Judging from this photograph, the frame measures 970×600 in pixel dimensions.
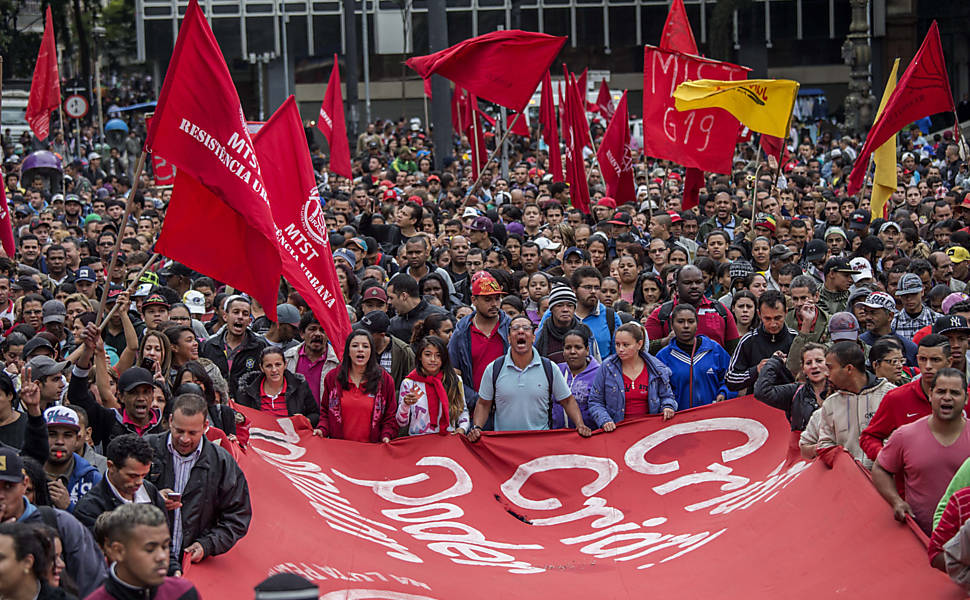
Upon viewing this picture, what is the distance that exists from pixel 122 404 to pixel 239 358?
1.72 m

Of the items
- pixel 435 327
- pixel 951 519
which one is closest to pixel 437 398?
pixel 435 327

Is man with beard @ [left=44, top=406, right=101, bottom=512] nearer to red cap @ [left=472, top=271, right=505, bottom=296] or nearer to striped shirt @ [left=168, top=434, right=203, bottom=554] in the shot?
striped shirt @ [left=168, top=434, right=203, bottom=554]

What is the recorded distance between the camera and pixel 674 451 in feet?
27.7

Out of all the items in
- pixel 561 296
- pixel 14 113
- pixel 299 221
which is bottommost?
pixel 561 296

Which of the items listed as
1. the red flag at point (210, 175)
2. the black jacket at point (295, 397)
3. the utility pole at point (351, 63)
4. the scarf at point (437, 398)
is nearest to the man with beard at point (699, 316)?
the scarf at point (437, 398)

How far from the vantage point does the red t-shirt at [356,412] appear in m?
8.56

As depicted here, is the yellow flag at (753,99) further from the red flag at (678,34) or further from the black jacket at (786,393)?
the black jacket at (786,393)

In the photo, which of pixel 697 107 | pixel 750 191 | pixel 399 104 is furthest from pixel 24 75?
pixel 697 107

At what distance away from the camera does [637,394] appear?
8648mm

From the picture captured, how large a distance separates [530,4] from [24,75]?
1830cm

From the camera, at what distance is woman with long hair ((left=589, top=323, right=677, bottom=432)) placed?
8.62 m

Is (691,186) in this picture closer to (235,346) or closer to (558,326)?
(558,326)

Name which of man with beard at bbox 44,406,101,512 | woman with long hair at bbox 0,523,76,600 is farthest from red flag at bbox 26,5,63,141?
woman with long hair at bbox 0,523,76,600

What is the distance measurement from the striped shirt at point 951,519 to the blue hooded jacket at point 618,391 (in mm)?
3214
